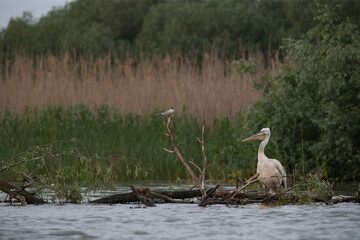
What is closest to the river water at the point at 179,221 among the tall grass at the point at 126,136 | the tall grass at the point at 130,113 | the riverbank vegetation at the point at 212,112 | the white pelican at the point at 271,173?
the white pelican at the point at 271,173

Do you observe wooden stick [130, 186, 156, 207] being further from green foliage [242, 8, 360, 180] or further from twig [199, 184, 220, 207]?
green foliage [242, 8, 360, 180]

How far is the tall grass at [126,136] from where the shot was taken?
13.2 metres

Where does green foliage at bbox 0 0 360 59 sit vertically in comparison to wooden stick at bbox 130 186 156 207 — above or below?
above

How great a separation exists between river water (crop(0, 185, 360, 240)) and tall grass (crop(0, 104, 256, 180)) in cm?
396

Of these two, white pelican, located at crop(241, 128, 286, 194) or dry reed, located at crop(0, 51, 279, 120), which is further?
dry reed, located at crop(0, 51, 279, 120)

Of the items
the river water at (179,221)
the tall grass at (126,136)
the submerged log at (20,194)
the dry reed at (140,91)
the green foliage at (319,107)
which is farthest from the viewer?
the dry reed at (140,91)

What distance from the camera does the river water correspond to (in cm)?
681

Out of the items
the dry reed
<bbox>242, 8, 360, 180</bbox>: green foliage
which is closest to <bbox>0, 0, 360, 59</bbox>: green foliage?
the dry reed

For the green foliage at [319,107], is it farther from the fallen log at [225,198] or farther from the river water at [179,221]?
the river water at [179,221]

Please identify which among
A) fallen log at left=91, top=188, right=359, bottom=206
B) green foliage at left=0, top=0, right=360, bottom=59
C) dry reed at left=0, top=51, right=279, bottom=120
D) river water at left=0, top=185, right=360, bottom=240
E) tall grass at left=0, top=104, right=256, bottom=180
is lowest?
river water at left=0, top=185, right=360, bottom=240

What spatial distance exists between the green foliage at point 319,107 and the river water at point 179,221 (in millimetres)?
3273

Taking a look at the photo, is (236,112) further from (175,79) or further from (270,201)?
(270,201)

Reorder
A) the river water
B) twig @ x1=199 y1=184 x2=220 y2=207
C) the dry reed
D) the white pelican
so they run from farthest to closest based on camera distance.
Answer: the dry reed → the white pelican → twig @ x1=199 y1=184 x2=220 y2=207 → the river water

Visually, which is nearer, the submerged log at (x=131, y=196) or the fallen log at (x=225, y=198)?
the fallen log at (x=225, y=198)
